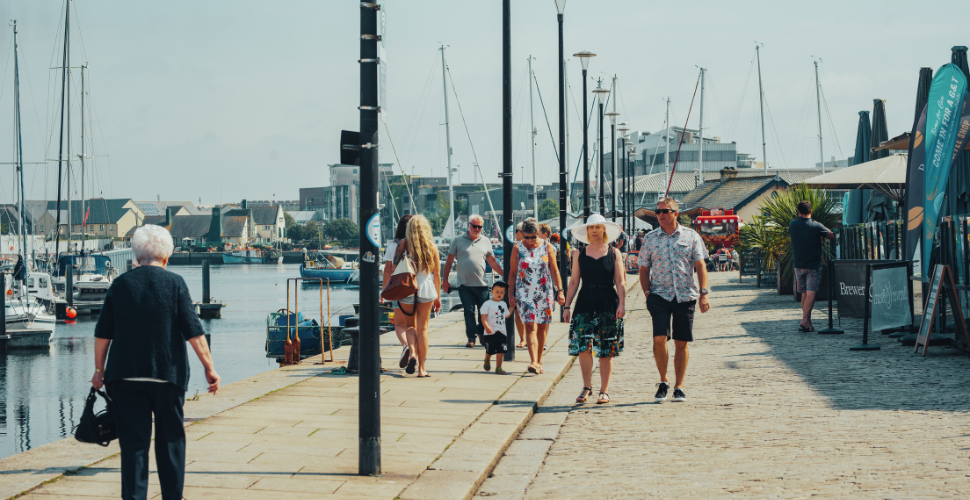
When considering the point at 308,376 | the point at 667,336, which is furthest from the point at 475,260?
the point at 667,336

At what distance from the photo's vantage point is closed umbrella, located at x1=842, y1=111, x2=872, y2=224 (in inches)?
820

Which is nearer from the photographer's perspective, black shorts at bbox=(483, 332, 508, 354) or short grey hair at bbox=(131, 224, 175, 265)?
short grey hair at bbox=(131, 224, 175, 265)

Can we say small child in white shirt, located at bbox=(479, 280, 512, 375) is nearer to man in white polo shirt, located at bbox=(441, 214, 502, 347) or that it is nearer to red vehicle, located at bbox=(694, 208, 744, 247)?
man in white polo shirt, located at bbox=(441, 214, 502, 347)

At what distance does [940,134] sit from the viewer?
34.0 feet

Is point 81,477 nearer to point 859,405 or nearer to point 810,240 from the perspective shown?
point 859,405

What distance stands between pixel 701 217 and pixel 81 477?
1530 inches

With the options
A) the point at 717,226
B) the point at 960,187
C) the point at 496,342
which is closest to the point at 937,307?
the point at 496,342

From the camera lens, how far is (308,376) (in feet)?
30.5

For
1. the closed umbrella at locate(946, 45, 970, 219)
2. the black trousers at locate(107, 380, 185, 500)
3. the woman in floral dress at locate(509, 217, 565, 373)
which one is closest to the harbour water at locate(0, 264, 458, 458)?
the woman in floral dress at locate(509, 217, 565, 373)

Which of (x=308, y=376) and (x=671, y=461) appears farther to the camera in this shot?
(x=308, y=376)

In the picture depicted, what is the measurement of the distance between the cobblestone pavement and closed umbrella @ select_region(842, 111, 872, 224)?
1125 centimetres

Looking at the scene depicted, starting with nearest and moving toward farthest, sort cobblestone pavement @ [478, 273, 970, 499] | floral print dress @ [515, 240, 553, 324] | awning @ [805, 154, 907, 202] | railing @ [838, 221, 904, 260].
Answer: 1. cobblestone pavement @ [478, 273, 970, 499]
2. floral print dress @ [515, 240, 553, 324]
3. railing @ [838, 221, 904, 260]
4. awning @ [805, 154, 907, 202]

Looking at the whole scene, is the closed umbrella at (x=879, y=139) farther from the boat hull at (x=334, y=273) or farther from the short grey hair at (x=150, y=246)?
the boat hull at (x=334, y=273)

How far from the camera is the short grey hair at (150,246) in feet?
13.9
